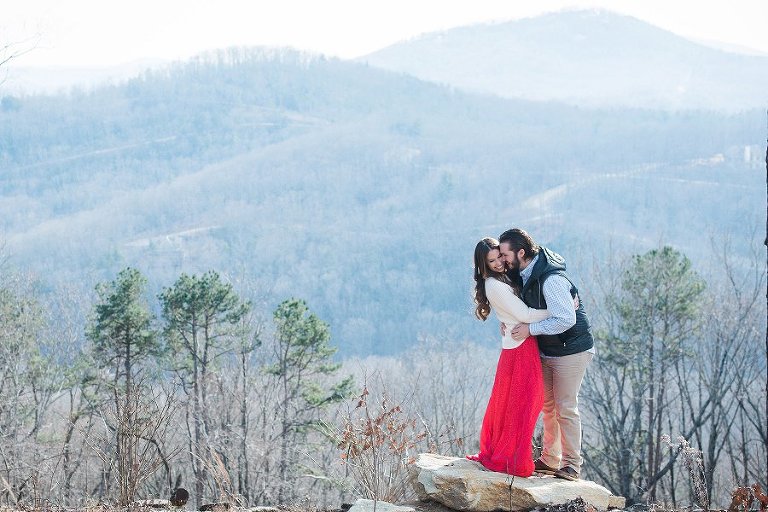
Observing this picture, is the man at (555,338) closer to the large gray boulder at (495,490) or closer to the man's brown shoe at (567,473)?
the man's brown shoe at (567,473)

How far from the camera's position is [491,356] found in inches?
2467

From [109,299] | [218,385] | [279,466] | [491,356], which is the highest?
[109,299]

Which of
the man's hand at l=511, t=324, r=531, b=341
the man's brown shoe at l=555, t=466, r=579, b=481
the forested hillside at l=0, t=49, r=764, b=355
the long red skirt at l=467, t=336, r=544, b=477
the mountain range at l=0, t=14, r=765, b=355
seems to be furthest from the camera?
the forested hillside at l=0, t=49, r=764, b=355

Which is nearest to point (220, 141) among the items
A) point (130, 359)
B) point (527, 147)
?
point (527, 147)

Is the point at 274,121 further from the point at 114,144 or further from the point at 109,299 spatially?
the point at 109,299

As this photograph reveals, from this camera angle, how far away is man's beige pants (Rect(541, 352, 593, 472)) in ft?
22.5

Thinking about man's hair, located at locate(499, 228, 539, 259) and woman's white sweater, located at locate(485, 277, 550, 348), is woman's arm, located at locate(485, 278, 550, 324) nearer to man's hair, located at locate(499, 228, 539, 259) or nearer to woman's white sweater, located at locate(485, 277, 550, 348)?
woman's white sweater, located at locate(485, 277, 550, 348)

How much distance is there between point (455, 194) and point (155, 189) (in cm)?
4892

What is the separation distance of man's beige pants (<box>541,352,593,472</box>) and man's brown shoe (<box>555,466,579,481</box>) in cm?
3

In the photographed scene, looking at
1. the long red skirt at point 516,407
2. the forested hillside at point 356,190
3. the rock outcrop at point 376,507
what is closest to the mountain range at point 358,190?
the forested hillside at point 356,190

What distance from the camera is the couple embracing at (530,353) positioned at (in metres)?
6.68

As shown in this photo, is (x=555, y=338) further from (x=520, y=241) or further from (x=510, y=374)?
(x=520, y=241)

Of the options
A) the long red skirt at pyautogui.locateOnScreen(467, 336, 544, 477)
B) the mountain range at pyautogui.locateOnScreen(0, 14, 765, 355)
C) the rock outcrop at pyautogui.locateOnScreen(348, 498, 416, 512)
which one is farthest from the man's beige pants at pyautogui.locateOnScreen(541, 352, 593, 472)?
the mountain range at pyautogui.locateOnScreen(0, 14, 765, 355)

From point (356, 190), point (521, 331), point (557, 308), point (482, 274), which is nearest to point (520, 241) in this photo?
point (482, 274)
